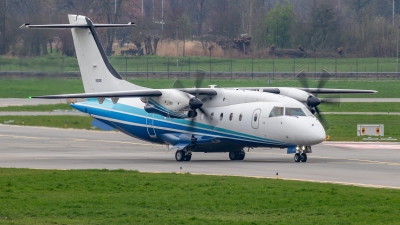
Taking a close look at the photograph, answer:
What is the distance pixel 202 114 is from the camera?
111ft

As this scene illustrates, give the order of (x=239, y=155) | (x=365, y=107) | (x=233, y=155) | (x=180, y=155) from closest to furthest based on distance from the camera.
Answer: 1. (x=180, y=155)
2. (x=239, y=155)
3. (x=233, y=155)
4. (x=365, y=107)

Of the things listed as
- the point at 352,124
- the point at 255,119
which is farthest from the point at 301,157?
the point at 352,124

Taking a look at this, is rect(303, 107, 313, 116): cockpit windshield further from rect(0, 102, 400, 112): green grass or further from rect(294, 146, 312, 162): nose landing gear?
rect(0, 102, 400, 112): green grass

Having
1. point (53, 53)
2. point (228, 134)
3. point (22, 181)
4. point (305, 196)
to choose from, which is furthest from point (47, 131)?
point (305, 196)

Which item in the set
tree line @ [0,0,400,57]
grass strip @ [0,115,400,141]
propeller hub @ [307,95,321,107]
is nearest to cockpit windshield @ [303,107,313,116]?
propeller hub @ [307,95,321,107]

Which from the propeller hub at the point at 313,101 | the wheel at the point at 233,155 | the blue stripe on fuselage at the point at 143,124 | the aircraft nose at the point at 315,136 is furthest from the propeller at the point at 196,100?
the aircraft nose at the point at 315,136

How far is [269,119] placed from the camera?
31672 millimetres

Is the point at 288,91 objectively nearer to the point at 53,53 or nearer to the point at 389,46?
the point at 53,53

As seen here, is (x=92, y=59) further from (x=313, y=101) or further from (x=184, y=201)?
(x=184, y=201)

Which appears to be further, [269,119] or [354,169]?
[269,119]

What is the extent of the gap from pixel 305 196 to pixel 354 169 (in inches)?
330

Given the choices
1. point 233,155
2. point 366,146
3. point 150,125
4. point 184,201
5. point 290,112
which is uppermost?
point 290,112

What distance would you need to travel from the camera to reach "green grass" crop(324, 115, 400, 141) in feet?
148

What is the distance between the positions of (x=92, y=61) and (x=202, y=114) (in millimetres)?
7269
